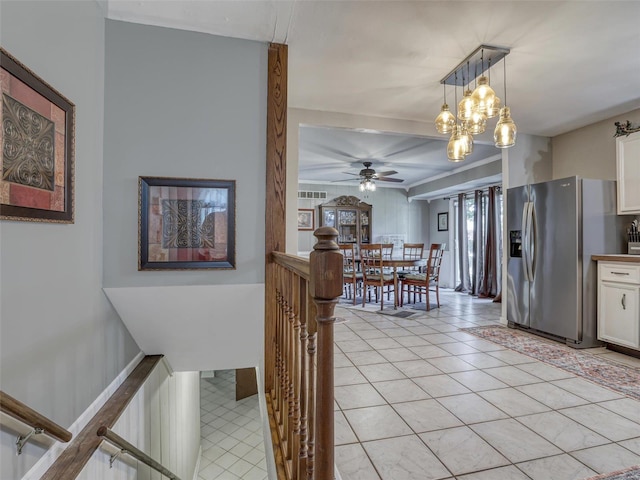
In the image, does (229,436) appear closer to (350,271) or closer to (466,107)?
(350,271)

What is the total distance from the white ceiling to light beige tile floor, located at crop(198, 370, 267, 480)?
4337 millimetres

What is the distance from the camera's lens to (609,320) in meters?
3.18

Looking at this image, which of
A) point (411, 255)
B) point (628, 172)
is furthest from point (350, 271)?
point (628, 172)

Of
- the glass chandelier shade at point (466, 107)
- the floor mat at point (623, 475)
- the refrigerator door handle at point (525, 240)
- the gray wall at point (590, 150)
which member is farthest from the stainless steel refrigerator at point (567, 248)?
the floor mat at point (623, 475)

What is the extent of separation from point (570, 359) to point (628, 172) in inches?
77.9

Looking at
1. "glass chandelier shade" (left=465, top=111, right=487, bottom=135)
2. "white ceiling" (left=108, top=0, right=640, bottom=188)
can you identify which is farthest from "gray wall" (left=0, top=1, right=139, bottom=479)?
"glass chandelier shade" (left=465, top=111, right=487, bottom=135)

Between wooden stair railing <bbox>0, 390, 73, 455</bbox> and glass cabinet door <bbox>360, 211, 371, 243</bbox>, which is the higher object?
glass cabinet door <bbox>360, 211, 371, 243</bbox>

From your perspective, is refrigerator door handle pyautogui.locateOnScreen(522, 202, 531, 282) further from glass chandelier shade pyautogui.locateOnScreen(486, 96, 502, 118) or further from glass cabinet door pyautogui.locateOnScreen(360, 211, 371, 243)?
glass cabinet door pyautogui.locateOnScreen(360, 211, 371, 243)

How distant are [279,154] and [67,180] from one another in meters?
1.18

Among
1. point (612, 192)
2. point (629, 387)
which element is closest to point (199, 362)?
point (629, 387)

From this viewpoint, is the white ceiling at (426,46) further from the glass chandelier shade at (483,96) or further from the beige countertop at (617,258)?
the beige countertop at (617,258)

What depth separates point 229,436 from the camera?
4.59m

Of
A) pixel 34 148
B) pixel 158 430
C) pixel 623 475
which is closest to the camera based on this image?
pixel 34 148

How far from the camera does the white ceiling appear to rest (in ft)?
6.26
